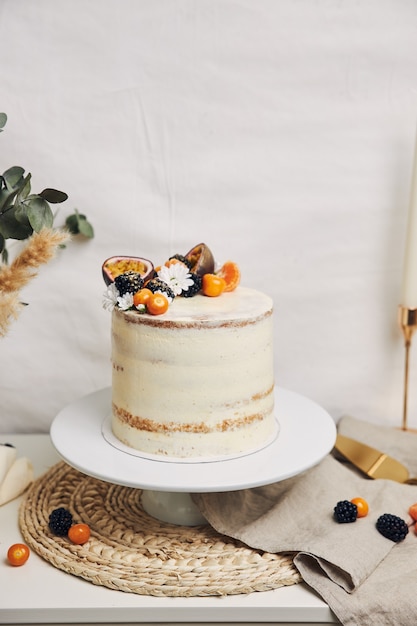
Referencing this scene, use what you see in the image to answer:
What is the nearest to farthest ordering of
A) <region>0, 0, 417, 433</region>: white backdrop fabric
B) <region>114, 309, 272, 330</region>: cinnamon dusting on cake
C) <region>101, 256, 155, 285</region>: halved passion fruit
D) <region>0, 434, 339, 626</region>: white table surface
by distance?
<region>0, 434, 339, 626</region>: white table surface → <region>114, 309, 272, 330</region>: cinnamon dusting on cake → <region>101, 256, 155, 285</region>: halved passion fruit → <region>0, 0, 417, 433</region>: white backdrop fabric

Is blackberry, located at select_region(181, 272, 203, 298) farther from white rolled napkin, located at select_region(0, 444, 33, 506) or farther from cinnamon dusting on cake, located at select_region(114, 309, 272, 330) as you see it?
white rolled napkin, located at select_region(0, 444, 33, 506)

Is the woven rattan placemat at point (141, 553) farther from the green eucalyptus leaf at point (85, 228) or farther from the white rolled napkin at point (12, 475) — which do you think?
the green eucalyptus leaf at point (85, 228)

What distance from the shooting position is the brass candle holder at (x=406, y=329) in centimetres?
160

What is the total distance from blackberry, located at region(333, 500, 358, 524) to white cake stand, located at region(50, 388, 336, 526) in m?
0.10

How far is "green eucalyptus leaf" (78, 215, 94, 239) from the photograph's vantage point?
1.60m

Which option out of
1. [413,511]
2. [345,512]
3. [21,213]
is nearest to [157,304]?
[21,213]

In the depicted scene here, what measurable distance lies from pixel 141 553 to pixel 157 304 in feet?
1.39

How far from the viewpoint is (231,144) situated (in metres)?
1.61

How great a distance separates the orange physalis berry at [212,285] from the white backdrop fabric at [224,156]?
13.2 inches

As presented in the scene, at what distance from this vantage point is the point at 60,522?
1.23 metres

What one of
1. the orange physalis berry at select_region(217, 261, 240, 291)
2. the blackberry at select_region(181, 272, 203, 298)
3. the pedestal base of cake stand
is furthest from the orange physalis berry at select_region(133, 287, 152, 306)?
the pedestal base of cake stand

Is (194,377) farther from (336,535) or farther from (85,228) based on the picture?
(85,228)

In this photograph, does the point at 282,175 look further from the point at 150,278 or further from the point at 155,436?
the point at 155,436

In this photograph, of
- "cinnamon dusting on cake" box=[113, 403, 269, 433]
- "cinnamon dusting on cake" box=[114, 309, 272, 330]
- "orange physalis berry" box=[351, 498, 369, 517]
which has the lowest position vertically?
"orange physalis berry" box=[351, 498, 369, 517]
